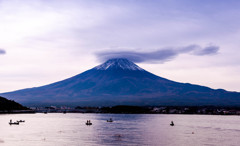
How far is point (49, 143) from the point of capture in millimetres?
59812

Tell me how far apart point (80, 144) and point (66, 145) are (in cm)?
272

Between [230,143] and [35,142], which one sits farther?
[230,143]

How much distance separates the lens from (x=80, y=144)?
59906mm

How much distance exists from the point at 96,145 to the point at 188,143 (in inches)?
641

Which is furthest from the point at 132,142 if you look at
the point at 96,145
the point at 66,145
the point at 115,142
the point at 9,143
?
the point at 9,143

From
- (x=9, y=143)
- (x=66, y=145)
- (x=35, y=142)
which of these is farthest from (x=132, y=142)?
(x=9, y=143)

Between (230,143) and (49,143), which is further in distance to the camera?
(230,143)

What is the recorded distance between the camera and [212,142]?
6588 centimetres

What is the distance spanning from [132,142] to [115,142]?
118 inches

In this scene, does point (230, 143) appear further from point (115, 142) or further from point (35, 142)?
point (35, 142)

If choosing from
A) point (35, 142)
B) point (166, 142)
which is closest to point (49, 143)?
point (35, 142)

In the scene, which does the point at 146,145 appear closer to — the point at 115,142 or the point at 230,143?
the point at 115,142

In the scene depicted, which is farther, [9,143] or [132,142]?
[132,142]

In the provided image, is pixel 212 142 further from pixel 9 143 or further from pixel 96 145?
pixel 9 143
